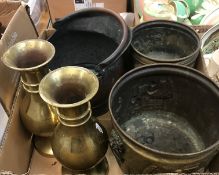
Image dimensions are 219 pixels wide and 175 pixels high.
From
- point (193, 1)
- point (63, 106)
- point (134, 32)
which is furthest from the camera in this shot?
point (193, 1)

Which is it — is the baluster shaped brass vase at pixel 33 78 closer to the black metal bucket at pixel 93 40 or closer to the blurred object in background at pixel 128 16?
the black metal bucket at pixel 93 40

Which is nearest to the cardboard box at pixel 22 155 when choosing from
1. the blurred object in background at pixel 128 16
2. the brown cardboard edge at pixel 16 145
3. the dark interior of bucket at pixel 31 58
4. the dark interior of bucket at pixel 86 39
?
the brown cardboard edge at pixel 16 145

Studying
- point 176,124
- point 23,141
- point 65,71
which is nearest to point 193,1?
point 176,124

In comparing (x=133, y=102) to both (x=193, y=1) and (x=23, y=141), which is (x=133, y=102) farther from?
(x=193, y=1)

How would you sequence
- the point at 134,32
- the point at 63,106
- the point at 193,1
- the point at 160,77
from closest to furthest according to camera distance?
1. the point at 63,106
2. the point at 160,77
3. the point at 134,32
4. the point at 193,1

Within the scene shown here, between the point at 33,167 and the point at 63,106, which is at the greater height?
the point at 63,106

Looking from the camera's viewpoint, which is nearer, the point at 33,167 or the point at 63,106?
the point at 63,106

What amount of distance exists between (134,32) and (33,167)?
0.50 m

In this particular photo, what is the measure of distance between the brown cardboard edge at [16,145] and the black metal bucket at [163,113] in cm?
25

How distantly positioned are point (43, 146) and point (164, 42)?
19.9 inches

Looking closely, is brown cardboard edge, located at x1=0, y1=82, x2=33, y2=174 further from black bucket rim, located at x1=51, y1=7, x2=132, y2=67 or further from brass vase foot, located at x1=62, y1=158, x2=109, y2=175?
black bucket rim, located at x1=51, y1=7, x2=132, y2=67

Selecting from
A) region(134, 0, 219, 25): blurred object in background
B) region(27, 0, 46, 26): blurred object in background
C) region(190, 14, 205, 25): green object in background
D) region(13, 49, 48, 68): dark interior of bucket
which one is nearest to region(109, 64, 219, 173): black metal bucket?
region(13, 49, 48, 68): dark interior of bucket

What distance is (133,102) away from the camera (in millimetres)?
855

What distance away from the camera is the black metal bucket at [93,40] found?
2.66ft
